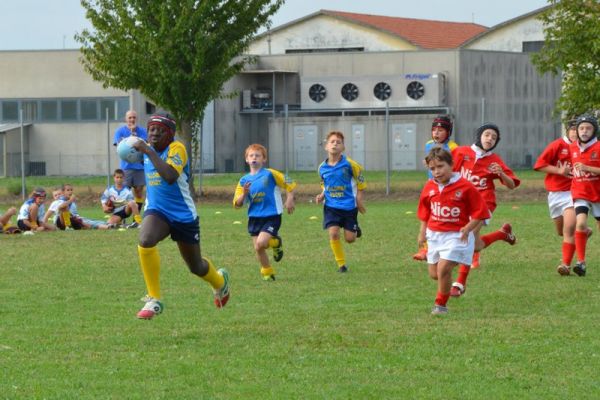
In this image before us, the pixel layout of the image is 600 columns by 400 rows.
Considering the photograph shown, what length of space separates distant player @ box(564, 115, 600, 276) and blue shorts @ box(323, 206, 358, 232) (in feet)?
8.75

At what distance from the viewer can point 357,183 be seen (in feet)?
51.5

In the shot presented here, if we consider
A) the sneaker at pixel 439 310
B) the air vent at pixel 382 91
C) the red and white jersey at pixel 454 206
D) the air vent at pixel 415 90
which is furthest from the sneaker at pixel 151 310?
the air vent at pixel 382 91

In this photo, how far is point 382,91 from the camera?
5359cm

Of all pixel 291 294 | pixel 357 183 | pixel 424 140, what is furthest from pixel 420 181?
pixel 291 294

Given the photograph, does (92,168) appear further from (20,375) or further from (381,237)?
(20,375)

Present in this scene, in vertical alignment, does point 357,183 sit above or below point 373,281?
above

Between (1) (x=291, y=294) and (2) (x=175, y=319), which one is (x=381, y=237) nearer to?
(1) (x=291, y=294)

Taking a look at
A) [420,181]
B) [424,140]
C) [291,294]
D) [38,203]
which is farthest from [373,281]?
[424,140]

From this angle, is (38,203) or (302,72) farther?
(302,72)

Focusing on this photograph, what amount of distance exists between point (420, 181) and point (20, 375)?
31009mm

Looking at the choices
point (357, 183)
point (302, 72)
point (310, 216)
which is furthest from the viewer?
point (302, 72)

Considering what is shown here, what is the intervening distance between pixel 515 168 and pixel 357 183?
3606 cm

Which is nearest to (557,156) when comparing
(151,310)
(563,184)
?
(563,184)

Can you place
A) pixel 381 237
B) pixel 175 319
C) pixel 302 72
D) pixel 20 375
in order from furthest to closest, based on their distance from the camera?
pixel 302 72, pixel 381 237, pixel 175 319, pixel 20 375
